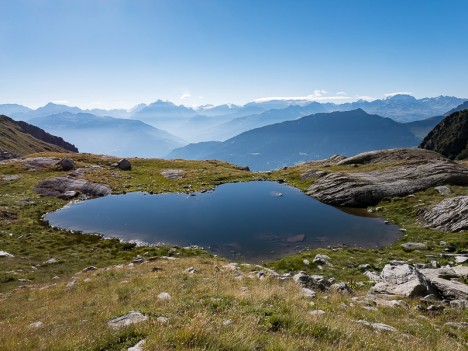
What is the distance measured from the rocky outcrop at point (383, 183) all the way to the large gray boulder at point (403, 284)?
37362 millimetres

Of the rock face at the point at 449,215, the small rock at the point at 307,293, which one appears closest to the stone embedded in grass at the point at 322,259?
the small rock at the point at 307,293

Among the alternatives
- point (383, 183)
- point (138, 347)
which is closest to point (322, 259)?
point (138, 347)

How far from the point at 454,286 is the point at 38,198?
67.9m

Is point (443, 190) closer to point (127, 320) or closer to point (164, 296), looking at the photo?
point (164, 296)

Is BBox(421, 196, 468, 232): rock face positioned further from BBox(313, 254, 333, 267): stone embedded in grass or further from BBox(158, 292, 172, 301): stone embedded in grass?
BBox(158, 292, 172, 301): stone embedded in grass

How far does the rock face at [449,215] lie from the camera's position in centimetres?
3947

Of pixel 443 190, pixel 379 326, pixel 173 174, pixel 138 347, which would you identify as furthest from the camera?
pixel 173 174

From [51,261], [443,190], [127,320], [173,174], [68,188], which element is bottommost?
[51,261]

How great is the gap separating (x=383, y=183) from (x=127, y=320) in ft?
203

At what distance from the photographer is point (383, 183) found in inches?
2456

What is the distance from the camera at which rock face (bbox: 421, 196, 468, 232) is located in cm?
3947

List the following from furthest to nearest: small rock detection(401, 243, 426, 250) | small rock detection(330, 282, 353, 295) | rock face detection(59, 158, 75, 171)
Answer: rock face detection(59, 158, 75, 171)
small rock detection(401, 243, 426, 250)
small rock detection(330, 282, 353, 295)

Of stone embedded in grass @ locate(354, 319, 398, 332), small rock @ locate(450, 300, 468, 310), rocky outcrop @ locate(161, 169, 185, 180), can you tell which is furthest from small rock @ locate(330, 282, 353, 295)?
rocky outcrop @ locate(161, 169, 185, 180)

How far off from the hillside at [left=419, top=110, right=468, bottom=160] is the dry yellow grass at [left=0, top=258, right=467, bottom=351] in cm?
17253
